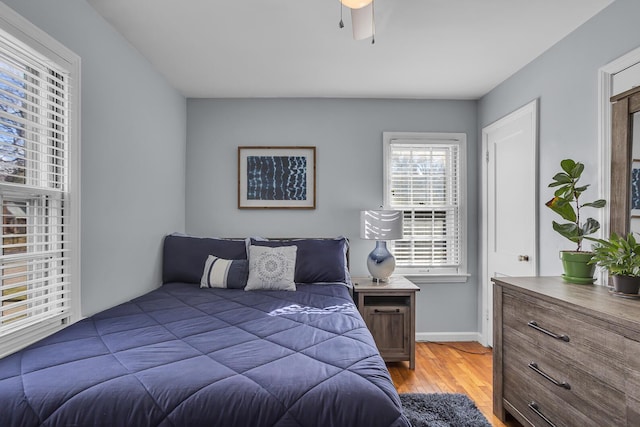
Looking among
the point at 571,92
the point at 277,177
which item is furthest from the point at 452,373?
the point at 277,177

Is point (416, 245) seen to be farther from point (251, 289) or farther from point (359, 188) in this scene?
point (251, 289)

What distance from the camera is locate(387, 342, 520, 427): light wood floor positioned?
2678mm

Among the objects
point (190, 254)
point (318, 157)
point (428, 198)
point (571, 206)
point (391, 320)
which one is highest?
point (318, 157)

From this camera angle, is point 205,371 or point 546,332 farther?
point 546,332

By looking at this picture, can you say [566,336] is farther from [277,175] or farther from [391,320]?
[277,175]

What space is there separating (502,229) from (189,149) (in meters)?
3.18

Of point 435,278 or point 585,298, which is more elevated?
point 585,298

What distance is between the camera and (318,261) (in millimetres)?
3197

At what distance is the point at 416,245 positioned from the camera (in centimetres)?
383

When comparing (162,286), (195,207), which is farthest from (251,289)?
(195,207)

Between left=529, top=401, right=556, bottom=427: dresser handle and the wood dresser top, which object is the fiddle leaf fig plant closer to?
the wood dresser top

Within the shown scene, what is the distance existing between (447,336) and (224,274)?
2382 millimetres

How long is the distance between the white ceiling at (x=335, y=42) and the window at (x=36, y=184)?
62 cm

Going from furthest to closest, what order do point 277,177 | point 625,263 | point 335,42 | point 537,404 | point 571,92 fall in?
1. point 277,177
2. point 335,42
3. point 571,92
4. point 537,404
5. point 625,263
